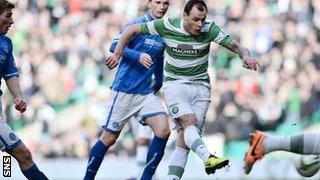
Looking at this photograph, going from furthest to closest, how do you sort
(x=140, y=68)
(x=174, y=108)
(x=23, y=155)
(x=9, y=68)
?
1. (x=140, y=68)
2. (x=174, y=108)
3. (x=9, y=68)
4. (x=23, y=155)

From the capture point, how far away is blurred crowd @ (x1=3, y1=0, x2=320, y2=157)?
22.5 meters

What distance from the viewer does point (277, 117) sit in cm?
2239

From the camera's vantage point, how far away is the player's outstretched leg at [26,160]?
39.6 feet

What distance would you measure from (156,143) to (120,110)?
62 cm

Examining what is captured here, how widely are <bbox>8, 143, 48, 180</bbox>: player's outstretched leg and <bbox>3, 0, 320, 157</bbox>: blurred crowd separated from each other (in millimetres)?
9923

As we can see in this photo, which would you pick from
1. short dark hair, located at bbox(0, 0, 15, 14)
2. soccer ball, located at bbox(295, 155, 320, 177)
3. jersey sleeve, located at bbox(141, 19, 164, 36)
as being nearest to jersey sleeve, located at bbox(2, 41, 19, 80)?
short dark hair, located at bbox(0, 0, 15, 14)

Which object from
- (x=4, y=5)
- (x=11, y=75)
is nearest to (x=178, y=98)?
(x=11, y=75)

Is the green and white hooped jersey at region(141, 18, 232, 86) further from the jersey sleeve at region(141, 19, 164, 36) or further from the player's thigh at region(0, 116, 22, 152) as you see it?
the player's thigh at region(0, 116, 22, 152)

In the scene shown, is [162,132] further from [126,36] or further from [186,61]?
[126,36]

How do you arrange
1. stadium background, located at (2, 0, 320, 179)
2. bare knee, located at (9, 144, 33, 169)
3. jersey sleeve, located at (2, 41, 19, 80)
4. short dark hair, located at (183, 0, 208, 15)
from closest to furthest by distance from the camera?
bare knee, located at (9, 144, 33, 169)
jersey sleeve, located at (2, 41, 19, 80)
short dark hair, located at (183, 0, 208, 15)
stadium background, located at (2, 0, 320, 179)

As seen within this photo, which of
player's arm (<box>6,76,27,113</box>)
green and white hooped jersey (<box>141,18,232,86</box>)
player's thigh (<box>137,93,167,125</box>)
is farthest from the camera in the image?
player's thigh (<box>137,93,167,125</box>)

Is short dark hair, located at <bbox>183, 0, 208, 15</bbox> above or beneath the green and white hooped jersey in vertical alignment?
above

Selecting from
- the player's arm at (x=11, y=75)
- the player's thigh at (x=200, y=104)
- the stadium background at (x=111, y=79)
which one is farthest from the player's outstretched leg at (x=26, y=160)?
the stadium background at (x=111, y=79)

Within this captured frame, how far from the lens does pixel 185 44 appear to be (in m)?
12.6
